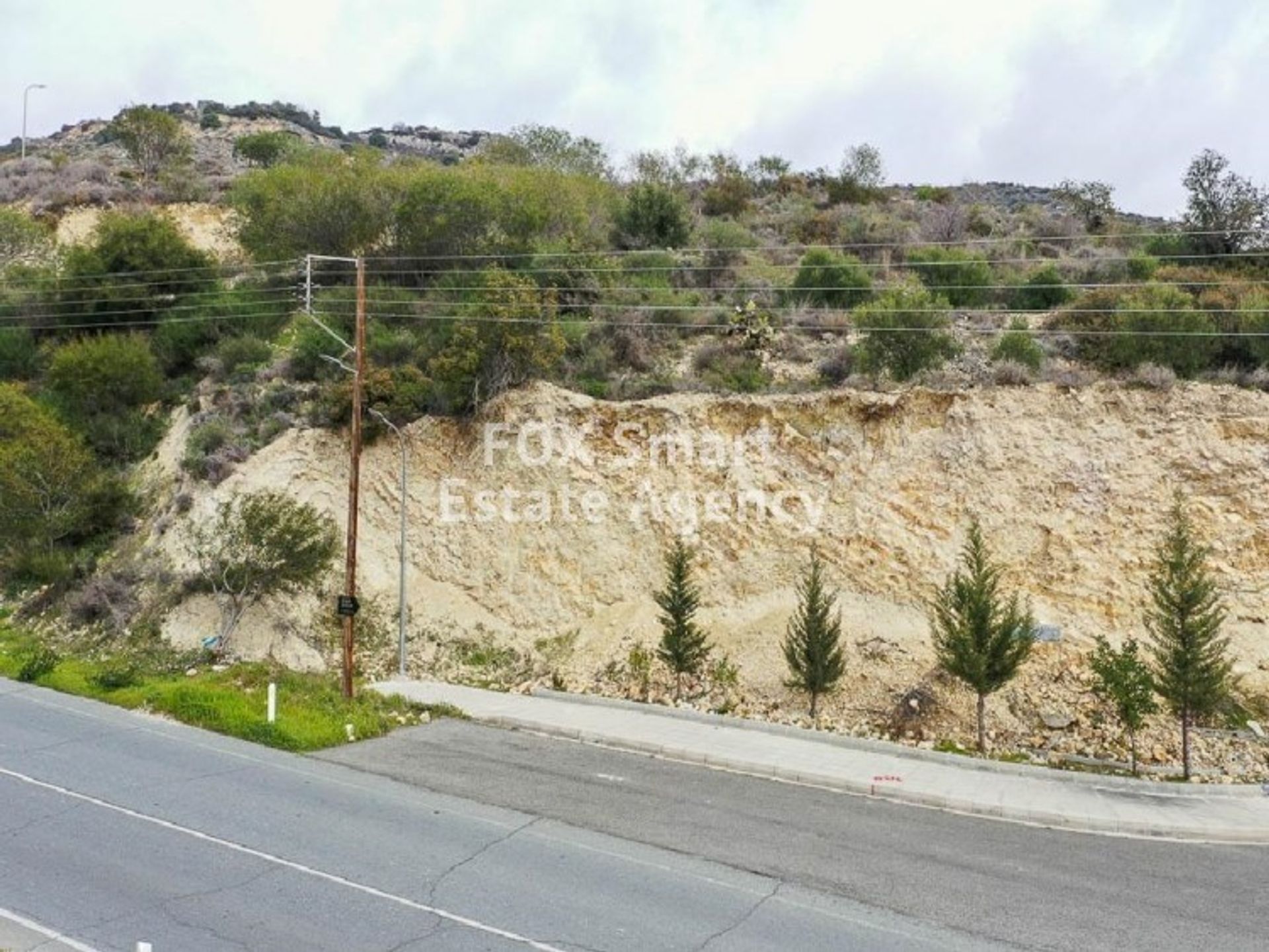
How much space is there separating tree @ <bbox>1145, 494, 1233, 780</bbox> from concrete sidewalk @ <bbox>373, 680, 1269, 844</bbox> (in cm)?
135

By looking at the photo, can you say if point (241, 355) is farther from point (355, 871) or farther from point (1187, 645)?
point (1187, 645)

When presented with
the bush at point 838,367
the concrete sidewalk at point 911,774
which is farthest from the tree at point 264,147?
the concrete sidewalk at point 911,774

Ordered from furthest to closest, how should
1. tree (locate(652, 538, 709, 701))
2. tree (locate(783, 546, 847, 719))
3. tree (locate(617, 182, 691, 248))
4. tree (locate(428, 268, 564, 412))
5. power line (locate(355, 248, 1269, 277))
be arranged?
1. tree (locate(617, 182, 691, 248))
2. power line (locate(355, 248, 1269, 277))
3. tree (locate(428, 268, 564, 412))
4. tree (locate(652, 538, 709, 701))
5. tree (locate(783, 546, 847, 719))

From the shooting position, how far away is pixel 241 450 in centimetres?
2725

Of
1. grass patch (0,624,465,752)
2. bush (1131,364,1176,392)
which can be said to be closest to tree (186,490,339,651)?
grass patch (0,624,465,752)

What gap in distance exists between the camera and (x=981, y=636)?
17.1 meters

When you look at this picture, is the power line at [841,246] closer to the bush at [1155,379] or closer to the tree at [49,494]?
the bush at [1155,379]

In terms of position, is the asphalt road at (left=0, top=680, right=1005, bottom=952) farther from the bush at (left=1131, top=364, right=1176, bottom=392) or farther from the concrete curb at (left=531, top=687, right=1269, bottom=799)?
the bush at (left=1131, top=364, right=1176, bottom=392)

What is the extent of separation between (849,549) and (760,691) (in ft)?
12.8

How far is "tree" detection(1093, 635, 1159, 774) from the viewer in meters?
15.9

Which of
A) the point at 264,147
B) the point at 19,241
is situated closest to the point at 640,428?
the point at 19,241

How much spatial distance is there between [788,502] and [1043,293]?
14008 mm

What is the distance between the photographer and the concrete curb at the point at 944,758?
15.1 metres

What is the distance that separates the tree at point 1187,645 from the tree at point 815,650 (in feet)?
18.4
